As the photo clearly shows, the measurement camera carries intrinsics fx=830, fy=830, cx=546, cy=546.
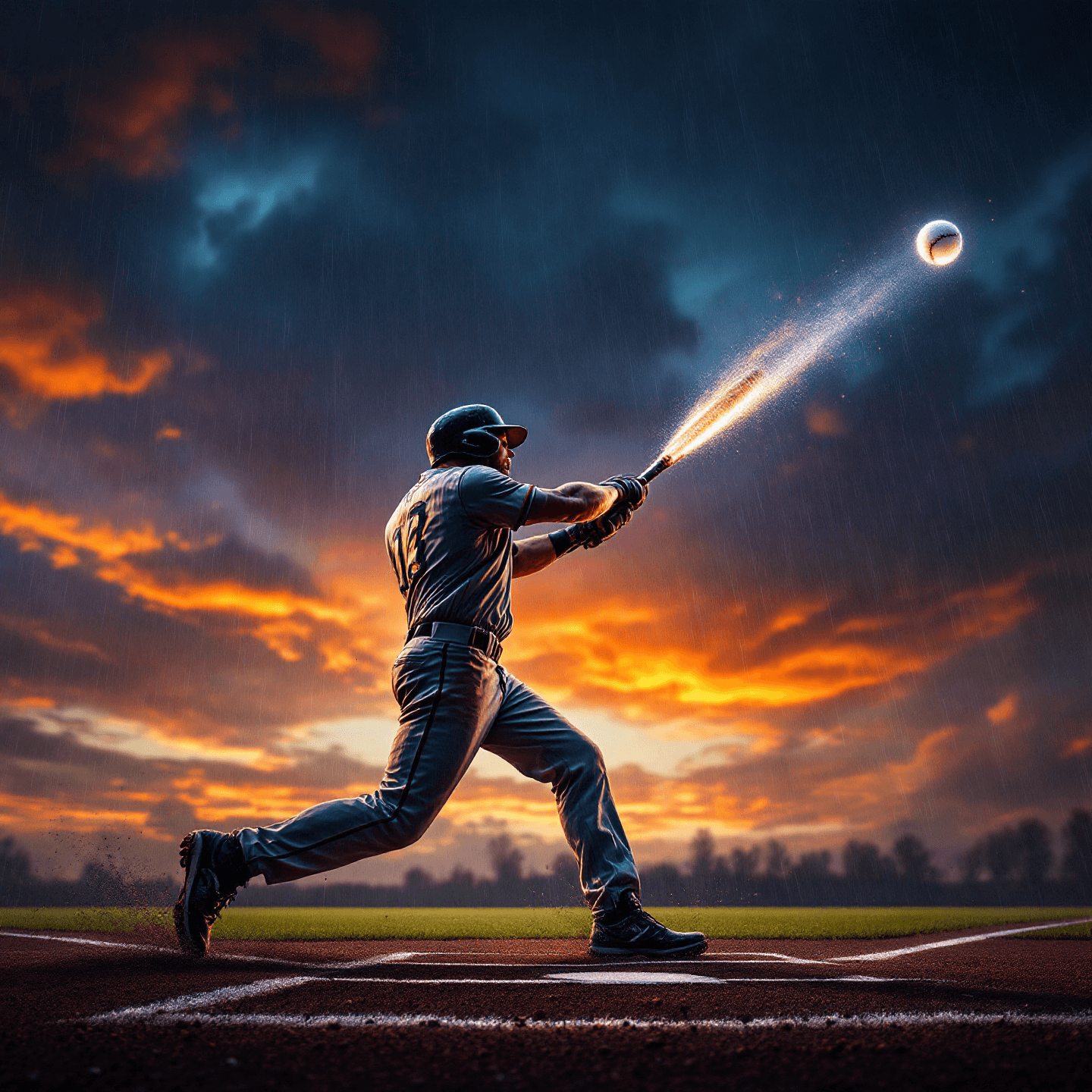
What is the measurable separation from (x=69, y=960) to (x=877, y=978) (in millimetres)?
3855

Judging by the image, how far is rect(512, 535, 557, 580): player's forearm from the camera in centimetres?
546

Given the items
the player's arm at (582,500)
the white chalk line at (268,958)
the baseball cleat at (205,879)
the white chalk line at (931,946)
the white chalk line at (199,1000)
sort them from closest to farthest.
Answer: the white chalk line at (199,1000) → the baseball cleat at (205,879) → the white chalk line at (268,958) → the player's arm at (582,500) → the white chalk line at (931,946)

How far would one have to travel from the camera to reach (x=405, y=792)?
4.09m

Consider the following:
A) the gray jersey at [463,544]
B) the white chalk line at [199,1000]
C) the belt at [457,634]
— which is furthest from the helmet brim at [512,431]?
the white chalk line at [199,1000]

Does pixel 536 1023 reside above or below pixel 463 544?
below

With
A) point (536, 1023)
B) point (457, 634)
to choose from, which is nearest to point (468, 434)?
point (457, 634)

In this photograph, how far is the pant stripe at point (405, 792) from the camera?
13.1ft

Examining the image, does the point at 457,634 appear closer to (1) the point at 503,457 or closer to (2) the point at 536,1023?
(1) the point at 503,457

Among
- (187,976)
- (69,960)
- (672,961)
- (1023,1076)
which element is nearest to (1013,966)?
(672,961)

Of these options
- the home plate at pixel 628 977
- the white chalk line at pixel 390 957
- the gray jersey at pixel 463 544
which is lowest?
the white chalk line at pixel 390 957

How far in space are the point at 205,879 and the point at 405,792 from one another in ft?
3.30

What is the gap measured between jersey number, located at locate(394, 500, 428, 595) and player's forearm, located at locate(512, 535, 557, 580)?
83cm

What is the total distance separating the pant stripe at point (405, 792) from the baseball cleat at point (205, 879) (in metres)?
0.16

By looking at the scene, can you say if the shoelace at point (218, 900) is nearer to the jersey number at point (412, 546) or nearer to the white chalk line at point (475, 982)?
the white chalk line at point (475, 982)
